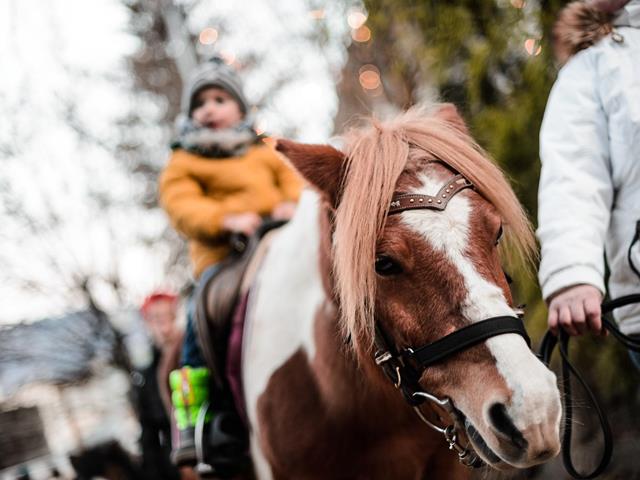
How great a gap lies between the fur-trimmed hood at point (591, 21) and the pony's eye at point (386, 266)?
1.23 meters

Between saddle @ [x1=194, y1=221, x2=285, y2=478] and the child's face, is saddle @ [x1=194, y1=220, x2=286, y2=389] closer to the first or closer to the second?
saddle @ [x1=194, y1=221, x2=285, y2=478]

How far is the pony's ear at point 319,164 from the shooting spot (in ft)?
6.66

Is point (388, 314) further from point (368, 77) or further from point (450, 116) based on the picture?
point (368, 77)

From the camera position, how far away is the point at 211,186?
385 cm

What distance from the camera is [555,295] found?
6.51 feet

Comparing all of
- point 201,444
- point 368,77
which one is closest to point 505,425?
point 201,444

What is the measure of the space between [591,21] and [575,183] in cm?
66

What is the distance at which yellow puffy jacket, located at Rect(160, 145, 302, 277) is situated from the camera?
3.45 m

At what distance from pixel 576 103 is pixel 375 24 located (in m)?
3.02

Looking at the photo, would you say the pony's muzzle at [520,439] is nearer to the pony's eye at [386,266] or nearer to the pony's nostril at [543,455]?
the pony's nostril at [543,455]

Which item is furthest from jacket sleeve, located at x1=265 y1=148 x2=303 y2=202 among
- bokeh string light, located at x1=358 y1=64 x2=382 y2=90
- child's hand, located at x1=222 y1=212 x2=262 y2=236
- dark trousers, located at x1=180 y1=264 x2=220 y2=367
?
bokeh string light, located at x1=358 y1=64 x2=382 y2=90

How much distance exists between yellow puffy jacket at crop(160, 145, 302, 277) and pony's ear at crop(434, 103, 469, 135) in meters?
1.37

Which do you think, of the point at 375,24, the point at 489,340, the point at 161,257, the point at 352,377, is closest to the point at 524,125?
the point at 375,24

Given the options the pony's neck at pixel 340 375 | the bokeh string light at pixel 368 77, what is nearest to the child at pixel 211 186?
the pony's neck at pixel 340 375
